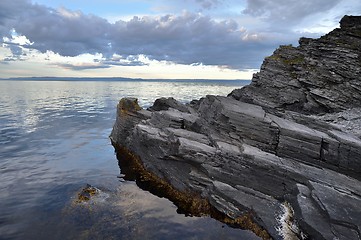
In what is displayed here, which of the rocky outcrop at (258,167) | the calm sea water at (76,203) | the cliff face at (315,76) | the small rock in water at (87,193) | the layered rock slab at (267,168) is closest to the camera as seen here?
the layered rock slab at (267,168)

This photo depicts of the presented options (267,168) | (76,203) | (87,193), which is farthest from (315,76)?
(76,203)

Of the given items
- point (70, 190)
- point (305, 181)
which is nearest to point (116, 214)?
point (70, 190)

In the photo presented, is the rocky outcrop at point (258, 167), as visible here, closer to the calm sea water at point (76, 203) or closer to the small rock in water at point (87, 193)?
the calm sea water at point (76, 203)

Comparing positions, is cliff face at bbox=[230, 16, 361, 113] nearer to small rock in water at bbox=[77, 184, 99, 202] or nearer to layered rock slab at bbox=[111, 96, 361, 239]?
layered rock slab at bbox=[111, 96, 361, 239]

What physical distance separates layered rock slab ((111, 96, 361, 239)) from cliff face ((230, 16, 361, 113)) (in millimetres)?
18296

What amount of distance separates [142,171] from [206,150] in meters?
10.7

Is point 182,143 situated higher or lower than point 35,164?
higher

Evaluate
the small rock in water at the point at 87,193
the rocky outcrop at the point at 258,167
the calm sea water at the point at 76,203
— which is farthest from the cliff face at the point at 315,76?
the small rock in water at the point at 87,193

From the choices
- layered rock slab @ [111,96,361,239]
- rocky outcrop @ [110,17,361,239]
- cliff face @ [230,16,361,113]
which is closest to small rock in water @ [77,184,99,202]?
rocky outcrop @ [110,17,361,239]

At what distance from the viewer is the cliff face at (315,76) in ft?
135

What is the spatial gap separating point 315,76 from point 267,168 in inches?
1176

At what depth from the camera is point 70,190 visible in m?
24.9

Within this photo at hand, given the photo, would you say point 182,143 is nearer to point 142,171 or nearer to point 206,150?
point 206,150

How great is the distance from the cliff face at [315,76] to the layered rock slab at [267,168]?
Result: 18.3 m
